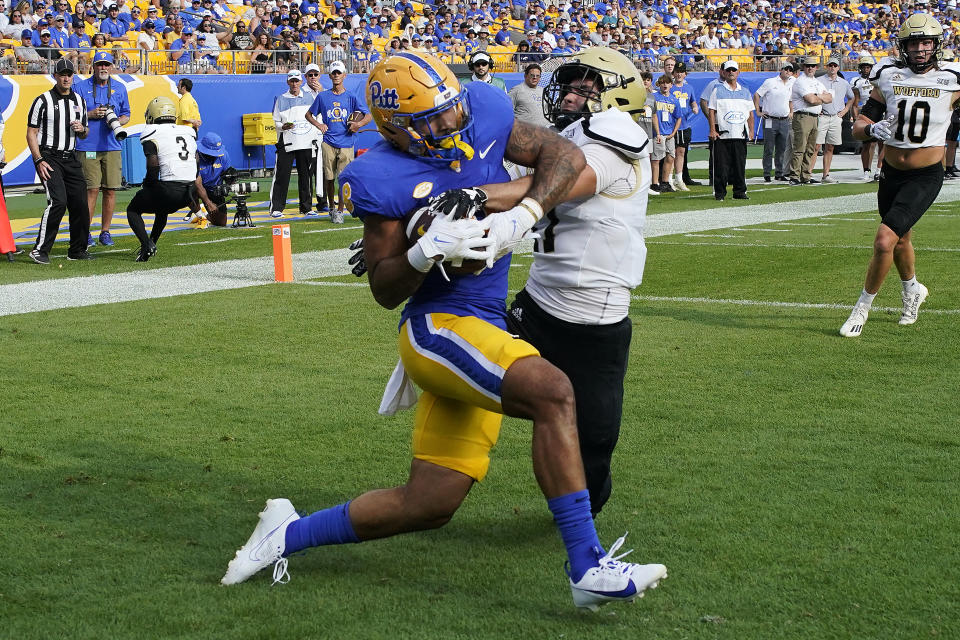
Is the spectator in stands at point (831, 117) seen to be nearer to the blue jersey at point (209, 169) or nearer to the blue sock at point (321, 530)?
the blue jersey at point (209, 169)

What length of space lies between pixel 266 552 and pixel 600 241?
56.6 inches

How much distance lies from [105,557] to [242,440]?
1443 millimetres

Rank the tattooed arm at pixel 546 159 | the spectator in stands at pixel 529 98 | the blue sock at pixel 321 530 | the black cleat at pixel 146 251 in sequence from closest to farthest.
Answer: the tattooed arm at pixel 546 159
the blue sock at pixel 321 530
the black cleat at pixel 146 251
the spectator in stands at pixel 529 98

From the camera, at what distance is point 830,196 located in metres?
17.9

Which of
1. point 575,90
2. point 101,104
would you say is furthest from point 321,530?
point 101,104

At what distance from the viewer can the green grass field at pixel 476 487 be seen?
3512 mm

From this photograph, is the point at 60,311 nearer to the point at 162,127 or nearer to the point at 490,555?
the point at 162,127

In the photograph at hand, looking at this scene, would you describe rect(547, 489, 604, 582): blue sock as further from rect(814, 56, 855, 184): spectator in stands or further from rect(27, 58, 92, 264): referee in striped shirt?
rect(814, 56, 855, 184): spectator in stands

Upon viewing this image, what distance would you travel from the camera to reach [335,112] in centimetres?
1592

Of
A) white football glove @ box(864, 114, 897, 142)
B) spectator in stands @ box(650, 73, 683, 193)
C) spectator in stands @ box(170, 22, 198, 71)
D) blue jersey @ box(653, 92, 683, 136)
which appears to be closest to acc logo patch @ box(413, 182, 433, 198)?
white football glove @ box(864, 114, 897, 142)

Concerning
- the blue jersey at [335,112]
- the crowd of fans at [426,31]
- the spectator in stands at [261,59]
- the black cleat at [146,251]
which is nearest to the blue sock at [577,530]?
the black cleat at [146,251]

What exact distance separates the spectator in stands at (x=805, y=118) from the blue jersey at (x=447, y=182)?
1701 cm

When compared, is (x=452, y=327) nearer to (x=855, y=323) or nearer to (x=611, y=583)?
(x=611, y=583)

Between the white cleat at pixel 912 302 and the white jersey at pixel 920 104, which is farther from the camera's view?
the white cleat at pixel 912 302
